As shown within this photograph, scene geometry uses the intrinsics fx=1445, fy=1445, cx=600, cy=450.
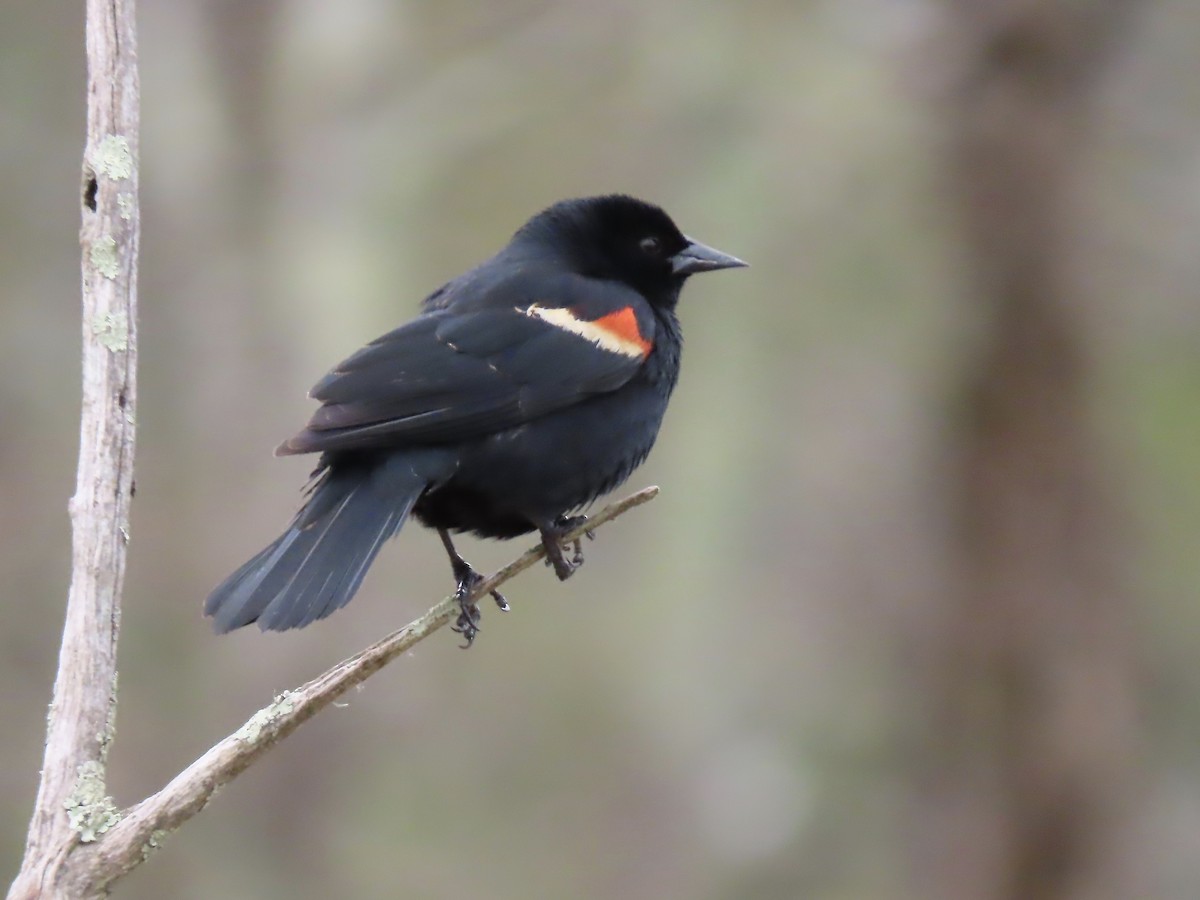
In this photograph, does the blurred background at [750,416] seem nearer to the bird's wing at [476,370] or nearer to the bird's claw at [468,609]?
the bird's wing at [476,370]

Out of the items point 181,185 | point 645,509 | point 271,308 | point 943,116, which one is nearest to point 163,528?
point 271,308

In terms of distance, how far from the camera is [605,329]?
373 cm

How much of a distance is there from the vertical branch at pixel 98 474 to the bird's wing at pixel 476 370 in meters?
0.67

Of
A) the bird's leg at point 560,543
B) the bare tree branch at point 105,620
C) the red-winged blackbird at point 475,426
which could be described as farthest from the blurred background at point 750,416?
the bare tree branch at point 105,620

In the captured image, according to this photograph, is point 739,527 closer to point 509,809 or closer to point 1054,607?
point 1054,607

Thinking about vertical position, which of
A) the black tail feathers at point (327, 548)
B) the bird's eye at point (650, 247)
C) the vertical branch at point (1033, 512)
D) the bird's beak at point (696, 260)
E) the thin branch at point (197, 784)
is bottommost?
the vertical branch at point (1033, 512)

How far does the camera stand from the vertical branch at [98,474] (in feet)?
7.12

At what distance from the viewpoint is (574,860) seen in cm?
923

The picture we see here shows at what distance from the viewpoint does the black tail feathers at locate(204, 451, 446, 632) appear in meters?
2.78

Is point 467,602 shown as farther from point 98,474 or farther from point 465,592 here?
point 98,474

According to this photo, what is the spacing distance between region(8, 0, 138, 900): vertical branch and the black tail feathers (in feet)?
1.45

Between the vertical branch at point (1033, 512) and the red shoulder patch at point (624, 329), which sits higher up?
the red shoulder patch at point (624, 329)

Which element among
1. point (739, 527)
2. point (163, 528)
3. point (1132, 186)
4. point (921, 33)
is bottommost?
point (739, 527)

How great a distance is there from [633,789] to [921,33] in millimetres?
4927
